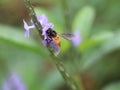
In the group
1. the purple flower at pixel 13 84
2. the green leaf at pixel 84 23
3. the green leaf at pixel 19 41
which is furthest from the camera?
the green leaf at pixel 84 23

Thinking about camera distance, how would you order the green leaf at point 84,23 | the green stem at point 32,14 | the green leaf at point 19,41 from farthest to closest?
the green leaf at point 84,23 < the green leaf at point 19,41 < the green stem at point 32,14

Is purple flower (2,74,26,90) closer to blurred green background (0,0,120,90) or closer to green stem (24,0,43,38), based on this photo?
blurred green background (0,0,120,90)

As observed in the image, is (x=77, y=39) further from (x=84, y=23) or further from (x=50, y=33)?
(x=50, y=33)

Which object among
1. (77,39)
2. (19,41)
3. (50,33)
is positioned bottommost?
(50,33)

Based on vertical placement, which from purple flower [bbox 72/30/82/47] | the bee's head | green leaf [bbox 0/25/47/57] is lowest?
the bee's head

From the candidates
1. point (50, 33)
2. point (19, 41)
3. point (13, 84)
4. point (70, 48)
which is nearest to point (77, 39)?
point (70, 48)

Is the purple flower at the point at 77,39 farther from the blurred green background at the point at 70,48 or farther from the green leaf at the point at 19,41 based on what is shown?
the green leaf at the point at 19,41

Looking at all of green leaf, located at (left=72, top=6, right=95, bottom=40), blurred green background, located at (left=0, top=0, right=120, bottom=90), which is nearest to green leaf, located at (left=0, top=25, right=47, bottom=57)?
blurred green background, located at (left=0, top=0, right=120, bottom=90)

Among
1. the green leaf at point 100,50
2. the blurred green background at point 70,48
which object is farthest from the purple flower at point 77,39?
the green leaf at point 100,50

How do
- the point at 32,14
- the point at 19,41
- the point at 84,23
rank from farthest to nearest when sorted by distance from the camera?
the point at 84,23 → the point at 19,41 → the point at 32,14
